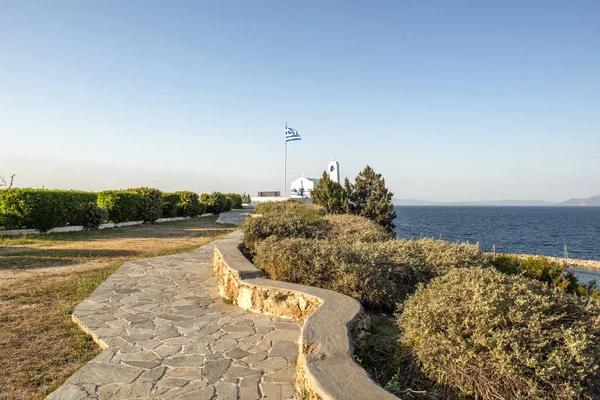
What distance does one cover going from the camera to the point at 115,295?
548cm

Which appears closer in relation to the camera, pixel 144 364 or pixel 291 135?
pixel 144 364

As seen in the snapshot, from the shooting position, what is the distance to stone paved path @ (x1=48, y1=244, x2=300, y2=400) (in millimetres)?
2859

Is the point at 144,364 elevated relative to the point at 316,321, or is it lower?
lower

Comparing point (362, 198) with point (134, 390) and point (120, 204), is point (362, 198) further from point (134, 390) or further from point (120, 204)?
point (134, 390)

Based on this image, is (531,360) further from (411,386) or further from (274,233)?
(274,233)

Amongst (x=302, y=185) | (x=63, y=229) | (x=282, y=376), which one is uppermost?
(x=302, y=185)

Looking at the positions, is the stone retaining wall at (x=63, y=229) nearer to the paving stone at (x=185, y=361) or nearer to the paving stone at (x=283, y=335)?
the paving stone at (x=185, y=361)

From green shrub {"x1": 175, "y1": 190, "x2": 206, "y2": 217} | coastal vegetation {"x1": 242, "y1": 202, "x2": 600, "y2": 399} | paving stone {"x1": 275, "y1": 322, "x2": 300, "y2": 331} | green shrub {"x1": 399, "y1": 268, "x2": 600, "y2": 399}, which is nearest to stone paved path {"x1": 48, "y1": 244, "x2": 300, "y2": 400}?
paving stone {"x1": 275, "y1": 322, "x2": 300, "y2": 331}

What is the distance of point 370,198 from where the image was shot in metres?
17.2

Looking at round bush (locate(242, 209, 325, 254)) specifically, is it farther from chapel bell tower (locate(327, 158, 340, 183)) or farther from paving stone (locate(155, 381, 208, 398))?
chapel bell tower (locate(327, 158, 340, 183))

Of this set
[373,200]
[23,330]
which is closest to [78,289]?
[23,330]

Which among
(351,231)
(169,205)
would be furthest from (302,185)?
(351,231)

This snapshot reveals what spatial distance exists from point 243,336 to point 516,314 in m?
2.57

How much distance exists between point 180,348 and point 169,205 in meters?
18.2
